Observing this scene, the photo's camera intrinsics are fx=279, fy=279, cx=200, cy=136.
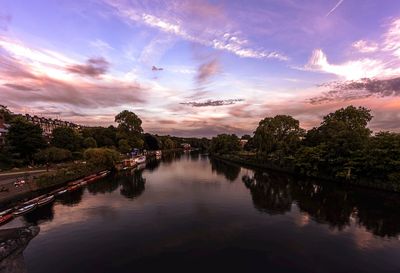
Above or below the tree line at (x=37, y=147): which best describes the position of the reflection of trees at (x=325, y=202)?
below

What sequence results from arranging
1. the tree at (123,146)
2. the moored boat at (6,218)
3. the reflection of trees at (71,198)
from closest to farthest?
the moored boat at (6,218)
the reflection of trees at (71,198)
the tree at (123,146)

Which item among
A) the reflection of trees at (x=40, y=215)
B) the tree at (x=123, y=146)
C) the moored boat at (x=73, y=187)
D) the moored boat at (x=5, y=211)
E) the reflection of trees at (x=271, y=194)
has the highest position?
the tree at (x=123, y=146)

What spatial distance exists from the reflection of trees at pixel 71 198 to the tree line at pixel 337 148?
54740 millimetres

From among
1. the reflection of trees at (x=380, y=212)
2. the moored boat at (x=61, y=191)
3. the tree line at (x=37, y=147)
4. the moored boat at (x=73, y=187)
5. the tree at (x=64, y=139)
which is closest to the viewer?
the reflection of trees at (x=380, y=212)

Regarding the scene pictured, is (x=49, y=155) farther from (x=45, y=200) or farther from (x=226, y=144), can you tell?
(x=226, y=144)

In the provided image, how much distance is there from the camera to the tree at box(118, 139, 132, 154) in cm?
13500

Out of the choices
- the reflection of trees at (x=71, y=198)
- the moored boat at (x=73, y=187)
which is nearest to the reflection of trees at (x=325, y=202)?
the reflection of trees at (x=71, y=198)

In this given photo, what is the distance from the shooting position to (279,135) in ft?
332

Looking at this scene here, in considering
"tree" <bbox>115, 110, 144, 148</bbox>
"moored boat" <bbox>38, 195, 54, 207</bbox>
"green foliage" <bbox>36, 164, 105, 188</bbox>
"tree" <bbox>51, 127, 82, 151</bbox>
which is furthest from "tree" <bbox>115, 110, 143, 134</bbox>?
"moored boat" <bbox>38, 195, 54, 207</bbox>

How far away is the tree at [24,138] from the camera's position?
254ft

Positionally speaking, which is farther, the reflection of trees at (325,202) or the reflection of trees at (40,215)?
the reflection of trees at (325,202)

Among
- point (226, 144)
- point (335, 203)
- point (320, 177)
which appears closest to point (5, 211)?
point (335, 203)

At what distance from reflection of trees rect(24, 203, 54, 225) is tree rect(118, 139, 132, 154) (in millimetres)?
91346

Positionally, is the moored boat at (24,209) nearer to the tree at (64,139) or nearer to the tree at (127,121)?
the tree at (64,139)
